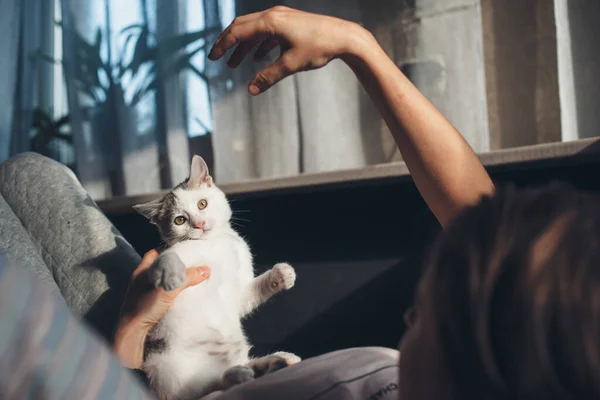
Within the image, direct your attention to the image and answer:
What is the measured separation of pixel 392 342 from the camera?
130 cm

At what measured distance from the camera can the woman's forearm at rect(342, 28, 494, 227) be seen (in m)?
0.71

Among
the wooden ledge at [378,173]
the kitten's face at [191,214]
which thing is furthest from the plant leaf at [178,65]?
the kitten's face at [191,214]

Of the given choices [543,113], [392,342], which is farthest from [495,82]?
[392,342]

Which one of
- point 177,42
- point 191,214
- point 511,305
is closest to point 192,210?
point 191,214

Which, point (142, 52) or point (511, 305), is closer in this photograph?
point (511, 305)

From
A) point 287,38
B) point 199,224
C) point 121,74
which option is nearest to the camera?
point 287,38

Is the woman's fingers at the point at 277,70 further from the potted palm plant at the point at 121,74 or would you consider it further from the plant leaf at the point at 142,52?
the plant leaf at the point at 142,52

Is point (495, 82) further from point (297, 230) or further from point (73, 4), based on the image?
point (73, 4)

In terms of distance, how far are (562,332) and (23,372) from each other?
28cm

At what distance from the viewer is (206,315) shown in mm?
803

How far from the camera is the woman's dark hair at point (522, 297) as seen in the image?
0.29 m

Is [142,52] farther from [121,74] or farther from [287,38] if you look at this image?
[287,38]

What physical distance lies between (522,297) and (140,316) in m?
0.62

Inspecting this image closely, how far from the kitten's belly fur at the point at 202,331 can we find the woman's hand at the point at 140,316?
2 centimetres
